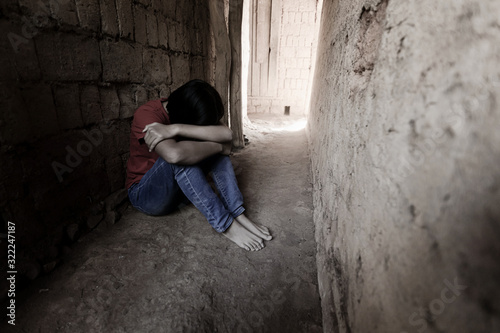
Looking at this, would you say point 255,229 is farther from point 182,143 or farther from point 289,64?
point 289,64

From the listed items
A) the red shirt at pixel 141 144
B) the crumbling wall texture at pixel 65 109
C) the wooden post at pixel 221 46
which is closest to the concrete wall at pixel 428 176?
the red shirt at pixel 141 144

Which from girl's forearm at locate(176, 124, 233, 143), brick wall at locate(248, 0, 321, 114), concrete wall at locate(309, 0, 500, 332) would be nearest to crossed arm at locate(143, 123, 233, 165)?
girl's forearm at locate(176, 124, 233, 143)

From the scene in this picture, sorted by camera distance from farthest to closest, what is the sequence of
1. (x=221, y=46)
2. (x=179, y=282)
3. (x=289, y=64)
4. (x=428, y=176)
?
1. (x=289, y=64)
2. (x=221, y=46)
3. (x=179, y=282)
4. (x=428, y=176)

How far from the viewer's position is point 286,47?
7.59 meters

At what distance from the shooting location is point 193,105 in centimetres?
173

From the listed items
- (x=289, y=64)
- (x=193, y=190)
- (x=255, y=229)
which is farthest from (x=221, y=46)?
(x=289, y=64)

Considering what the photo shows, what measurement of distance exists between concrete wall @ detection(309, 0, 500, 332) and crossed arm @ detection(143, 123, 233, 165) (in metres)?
1.09

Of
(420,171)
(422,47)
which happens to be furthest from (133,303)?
(422,47)

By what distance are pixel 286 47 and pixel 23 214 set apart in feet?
25.6

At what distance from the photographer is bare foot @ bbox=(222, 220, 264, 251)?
1.70m

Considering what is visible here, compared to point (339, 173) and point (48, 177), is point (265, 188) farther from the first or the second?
point (48, 177)

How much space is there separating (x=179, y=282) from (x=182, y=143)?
86cm

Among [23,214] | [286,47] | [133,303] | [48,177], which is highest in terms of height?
[286,47]

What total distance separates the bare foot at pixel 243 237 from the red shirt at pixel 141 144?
79 cm
